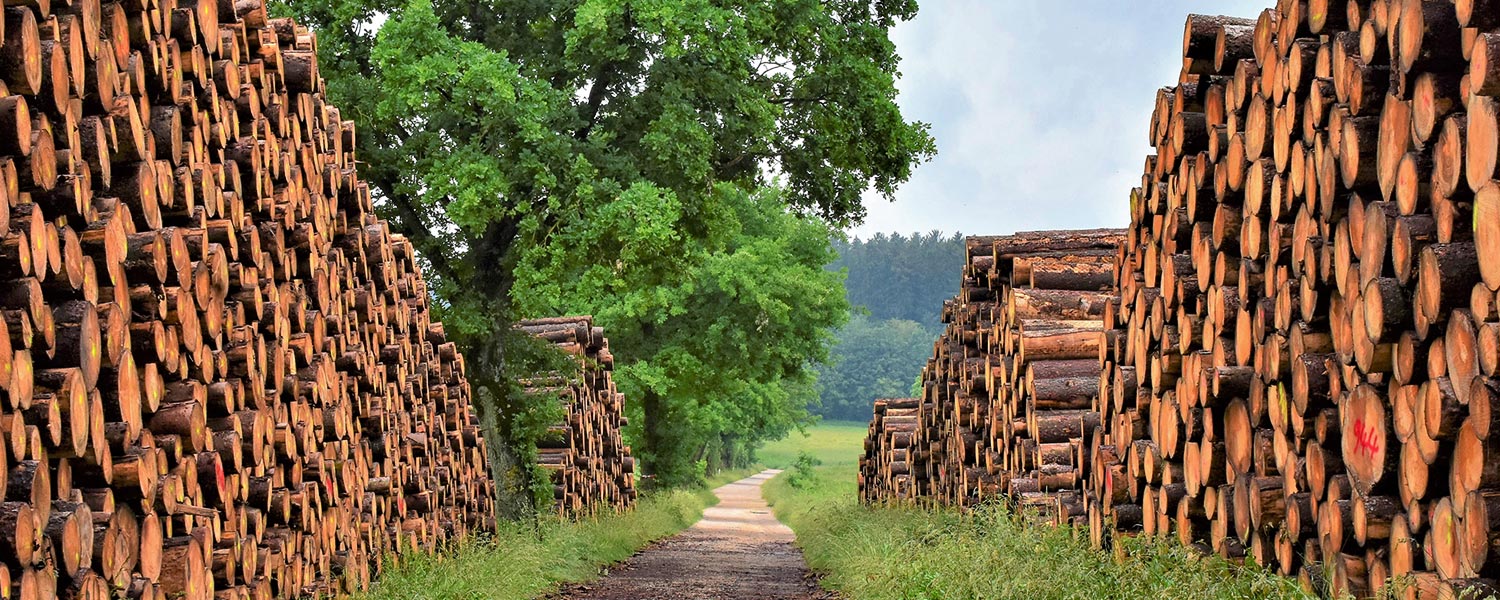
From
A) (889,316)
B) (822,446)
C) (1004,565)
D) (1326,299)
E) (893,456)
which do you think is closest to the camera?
(1326,299)

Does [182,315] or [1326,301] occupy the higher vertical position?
[182,315]

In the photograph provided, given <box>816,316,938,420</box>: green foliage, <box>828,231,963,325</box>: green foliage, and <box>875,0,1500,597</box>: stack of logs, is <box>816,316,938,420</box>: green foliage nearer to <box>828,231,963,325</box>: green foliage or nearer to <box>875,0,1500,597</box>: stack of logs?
<box>828,231,963,325</box>: green foliage

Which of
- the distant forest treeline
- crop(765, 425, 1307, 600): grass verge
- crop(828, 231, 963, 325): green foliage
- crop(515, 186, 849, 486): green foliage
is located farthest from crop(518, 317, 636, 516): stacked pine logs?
crop(828, 231, 963, 325): green foliage

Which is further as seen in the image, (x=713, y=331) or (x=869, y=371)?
(x=869, y=371)

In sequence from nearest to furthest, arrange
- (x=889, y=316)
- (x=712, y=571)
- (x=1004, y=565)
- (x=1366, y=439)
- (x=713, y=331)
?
(x=1366, y=439)
(x=1004, y=565)
(x=712, y=571)
(x=713, y=331)
(x=889, y=316)

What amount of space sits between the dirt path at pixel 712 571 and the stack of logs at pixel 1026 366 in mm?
1946

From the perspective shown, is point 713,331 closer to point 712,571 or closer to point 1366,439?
point 712,571

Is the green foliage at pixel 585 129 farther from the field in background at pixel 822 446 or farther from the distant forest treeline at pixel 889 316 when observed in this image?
the distant forest treeline at pixel 889 316

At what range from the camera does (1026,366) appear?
39.7ft

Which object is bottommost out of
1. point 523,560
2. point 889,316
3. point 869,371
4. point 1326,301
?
point 523,560

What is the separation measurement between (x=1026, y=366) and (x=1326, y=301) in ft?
20.3

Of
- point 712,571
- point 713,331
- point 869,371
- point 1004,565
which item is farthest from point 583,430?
point 869,371

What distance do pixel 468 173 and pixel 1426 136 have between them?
12.2 meters

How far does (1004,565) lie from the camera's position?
360 inches
